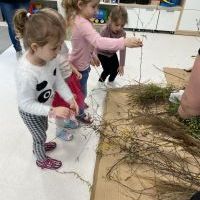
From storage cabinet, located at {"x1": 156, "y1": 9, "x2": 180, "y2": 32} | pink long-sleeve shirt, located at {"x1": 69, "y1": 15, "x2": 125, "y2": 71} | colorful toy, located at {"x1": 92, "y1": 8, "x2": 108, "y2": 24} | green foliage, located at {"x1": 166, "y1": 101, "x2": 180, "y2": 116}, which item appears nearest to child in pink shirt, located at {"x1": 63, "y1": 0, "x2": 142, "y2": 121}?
pink long-sleeve shirt, located at {"x1": 69, "y1": 15, "x2": 125, "y2": 71}

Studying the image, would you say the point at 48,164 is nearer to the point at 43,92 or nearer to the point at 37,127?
the point at 37,127

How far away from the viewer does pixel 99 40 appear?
4.08 ft

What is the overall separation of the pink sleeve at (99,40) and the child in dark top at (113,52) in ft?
1.26

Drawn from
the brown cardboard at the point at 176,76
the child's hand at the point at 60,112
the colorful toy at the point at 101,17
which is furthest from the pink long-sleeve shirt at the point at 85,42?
the colorful toy at the point at 101,17

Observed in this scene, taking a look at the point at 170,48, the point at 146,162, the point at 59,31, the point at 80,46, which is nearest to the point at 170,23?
the point at 170,48

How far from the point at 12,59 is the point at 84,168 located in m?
1.51

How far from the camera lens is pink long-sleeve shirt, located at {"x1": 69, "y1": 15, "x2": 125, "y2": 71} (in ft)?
4.01

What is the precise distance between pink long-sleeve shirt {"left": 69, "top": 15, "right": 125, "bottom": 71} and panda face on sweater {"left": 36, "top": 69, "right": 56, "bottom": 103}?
0.30 meters

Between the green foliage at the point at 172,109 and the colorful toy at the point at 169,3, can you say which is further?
the colorful toy at the point at 169,3

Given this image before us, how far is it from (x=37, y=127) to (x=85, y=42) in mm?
550

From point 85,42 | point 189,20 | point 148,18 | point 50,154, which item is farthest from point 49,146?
point 189,20

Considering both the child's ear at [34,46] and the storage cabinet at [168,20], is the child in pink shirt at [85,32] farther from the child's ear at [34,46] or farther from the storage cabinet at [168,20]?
the storage cabinet at [168,20]

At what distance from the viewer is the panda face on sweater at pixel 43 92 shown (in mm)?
1032

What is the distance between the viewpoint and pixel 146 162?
1.33 meters
